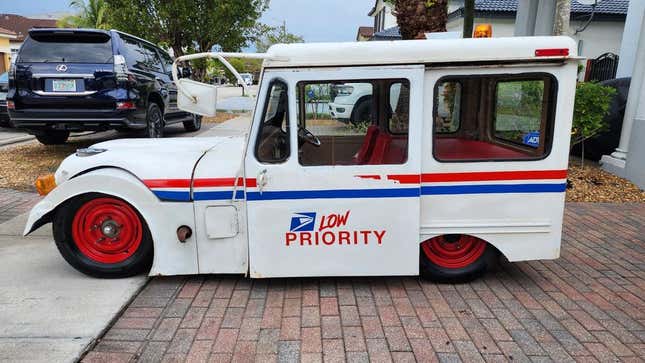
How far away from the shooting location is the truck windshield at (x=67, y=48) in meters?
6.87

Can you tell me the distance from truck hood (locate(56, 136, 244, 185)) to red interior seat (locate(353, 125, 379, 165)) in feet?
3.07

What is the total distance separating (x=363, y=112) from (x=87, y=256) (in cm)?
249

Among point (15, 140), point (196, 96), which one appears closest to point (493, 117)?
point (196, 96)

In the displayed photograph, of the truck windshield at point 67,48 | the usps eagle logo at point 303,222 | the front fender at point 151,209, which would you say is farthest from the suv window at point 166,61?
the usps eagle logo at point 303,222

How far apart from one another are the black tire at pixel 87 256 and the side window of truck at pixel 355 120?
143cm

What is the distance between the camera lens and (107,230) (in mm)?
3572

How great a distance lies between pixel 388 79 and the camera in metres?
3.20

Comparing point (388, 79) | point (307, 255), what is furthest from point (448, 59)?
point (307, 255)

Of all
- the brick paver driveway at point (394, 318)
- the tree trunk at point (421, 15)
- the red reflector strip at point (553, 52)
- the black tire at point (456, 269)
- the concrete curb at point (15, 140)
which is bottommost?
the brick paver driveway at point (394, 318)

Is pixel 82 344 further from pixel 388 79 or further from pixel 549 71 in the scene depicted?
pixel 549 71

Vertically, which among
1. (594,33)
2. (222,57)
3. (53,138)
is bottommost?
(53,138)

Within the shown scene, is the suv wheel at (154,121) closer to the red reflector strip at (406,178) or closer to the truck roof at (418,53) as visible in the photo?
the truck roof at (418,53)

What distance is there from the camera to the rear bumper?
685 centimetres

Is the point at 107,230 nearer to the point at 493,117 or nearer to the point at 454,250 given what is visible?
the point at 454,250
